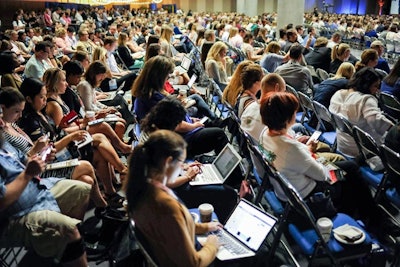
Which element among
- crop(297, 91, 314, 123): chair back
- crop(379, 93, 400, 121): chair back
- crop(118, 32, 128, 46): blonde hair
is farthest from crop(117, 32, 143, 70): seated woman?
crop(379, 93, 400, 121): chair back

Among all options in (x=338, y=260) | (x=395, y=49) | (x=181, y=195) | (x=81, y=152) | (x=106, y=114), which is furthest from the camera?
(x=395, y=49)

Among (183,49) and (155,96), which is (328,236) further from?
(183,49)

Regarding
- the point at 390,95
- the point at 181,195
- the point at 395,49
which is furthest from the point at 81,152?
the point at 395,49

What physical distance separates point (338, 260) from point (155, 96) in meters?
2.29

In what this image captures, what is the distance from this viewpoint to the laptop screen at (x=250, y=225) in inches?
93.0

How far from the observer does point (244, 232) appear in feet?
8.04

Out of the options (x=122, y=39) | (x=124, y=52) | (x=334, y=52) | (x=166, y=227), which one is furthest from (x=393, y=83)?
(x=122, y=39)

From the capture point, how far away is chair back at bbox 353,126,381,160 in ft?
10.6

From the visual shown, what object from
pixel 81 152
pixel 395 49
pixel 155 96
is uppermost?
pixel 155 96

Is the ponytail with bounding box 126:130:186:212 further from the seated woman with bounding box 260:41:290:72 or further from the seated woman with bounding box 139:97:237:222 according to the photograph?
the seated woman with bounding box 260:41:290:72

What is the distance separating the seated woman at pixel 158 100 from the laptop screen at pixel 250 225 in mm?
1563

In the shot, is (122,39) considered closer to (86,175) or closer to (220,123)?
(220,123)

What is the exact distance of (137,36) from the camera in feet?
42.7

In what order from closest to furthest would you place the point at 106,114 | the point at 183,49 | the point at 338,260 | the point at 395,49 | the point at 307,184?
the point at 338,260 → the point at 307,184 → the point at 106,114 → the point at 183,49 → the point at 395,49
